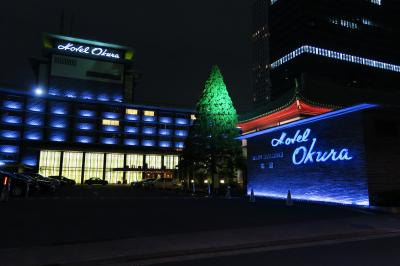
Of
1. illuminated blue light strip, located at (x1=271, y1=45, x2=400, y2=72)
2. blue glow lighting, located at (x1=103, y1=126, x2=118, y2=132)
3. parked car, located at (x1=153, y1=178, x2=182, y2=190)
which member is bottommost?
parked car, located at (x1=153, y1=178, x2=182, y2=190)

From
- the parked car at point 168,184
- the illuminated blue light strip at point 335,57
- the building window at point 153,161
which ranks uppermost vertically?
the illuminated blue light strip at point 335,57

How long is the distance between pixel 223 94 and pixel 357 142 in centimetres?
2133

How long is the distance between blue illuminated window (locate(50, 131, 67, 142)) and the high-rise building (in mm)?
66674

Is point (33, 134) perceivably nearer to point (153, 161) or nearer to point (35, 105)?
point (35, 105)

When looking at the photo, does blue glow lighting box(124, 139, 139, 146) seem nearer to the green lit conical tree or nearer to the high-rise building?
the high-rise building

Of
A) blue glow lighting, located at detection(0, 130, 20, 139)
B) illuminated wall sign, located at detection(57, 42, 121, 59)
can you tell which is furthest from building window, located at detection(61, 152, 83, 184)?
illuminated wall sign, located at detection(57, 42, 121, 59)

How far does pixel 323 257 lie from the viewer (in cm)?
841

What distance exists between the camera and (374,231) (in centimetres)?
1202

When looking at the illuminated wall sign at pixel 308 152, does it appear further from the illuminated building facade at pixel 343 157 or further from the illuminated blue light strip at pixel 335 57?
the illuminated blue light strip at pixel 335 57

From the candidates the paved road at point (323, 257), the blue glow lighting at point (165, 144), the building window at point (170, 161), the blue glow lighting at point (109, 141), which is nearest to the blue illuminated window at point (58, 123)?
the blue glow lighting at point (109, 141)

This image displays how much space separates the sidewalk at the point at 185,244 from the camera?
27.0 feet

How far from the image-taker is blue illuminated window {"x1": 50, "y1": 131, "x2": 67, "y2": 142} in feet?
297

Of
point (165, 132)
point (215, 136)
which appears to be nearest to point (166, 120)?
point (165, 132)

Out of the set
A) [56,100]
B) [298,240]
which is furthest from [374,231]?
[56,100]
